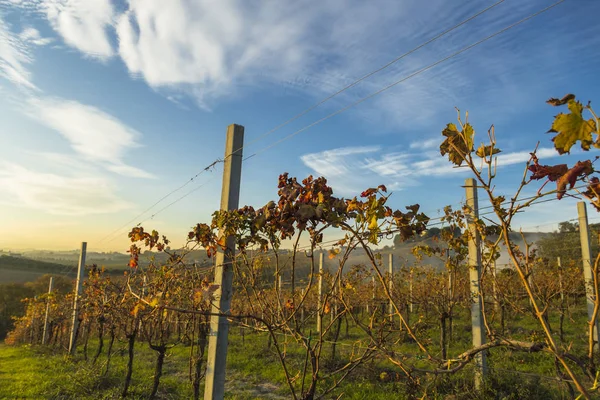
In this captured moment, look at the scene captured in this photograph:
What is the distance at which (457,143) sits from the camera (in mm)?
1475

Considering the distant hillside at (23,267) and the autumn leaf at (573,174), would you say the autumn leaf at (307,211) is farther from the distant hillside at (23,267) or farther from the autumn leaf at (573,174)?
the distant hillside at (23,267)

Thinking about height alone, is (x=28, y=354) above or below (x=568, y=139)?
below

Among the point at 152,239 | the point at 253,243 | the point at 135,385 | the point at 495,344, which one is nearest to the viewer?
the point at 495,344

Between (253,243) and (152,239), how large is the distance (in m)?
1.85

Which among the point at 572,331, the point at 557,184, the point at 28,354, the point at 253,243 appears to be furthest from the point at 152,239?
the point at 572,331

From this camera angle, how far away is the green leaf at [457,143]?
4.56 feet

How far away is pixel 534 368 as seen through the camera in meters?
8.04

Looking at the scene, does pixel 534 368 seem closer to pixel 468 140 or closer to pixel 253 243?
pixel 253 243

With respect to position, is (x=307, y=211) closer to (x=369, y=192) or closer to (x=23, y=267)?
(x=369, y=192)

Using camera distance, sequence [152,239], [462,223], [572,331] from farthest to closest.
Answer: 1. [572,331]
2. [152,239]
3. [462,223]

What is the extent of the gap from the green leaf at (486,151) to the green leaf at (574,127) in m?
0.37

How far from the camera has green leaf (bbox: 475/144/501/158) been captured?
1.38m

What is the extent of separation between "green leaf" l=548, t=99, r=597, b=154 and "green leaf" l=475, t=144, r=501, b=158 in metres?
0.37

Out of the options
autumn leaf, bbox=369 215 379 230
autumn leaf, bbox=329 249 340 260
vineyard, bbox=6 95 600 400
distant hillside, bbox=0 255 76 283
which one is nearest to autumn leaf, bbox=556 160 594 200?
vineyard, bbox=6 95 600 400
